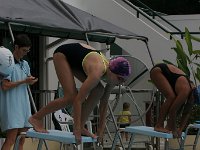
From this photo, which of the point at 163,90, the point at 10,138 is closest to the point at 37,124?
the point at 10,138

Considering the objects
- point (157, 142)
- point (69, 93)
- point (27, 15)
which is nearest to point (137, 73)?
point (157, 142)

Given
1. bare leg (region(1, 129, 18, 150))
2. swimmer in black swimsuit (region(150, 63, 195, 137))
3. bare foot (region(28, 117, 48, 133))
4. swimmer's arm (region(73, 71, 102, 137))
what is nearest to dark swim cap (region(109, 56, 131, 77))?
swimmer's arm (region(73, 71, 102, 137))

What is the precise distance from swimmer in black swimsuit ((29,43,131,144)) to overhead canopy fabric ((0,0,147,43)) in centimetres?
180

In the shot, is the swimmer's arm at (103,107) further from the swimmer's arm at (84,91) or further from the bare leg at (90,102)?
the swimmer's arm at (84,91)

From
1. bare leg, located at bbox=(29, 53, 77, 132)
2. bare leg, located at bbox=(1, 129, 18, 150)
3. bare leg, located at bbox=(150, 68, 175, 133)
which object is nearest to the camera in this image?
bare leg, located at bbox=(29, 53, 77, 132)

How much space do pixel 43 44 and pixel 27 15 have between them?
3.74 m

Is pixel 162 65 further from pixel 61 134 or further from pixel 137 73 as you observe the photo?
pixel 137 73

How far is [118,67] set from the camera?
5391 mm

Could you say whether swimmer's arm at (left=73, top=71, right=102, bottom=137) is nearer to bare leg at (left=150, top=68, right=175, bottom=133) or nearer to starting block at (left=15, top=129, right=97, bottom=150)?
starting block at (left=15, top=129, right=97, bottom=150)

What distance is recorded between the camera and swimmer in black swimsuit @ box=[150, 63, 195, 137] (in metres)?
6.63

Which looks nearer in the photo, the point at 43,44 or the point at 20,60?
the point at 20,60

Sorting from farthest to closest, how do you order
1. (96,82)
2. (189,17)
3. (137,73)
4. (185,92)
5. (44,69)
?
1. (189,17)
2. (44,69)
3. (137,73)
4. (185,92)
5. (96,82)

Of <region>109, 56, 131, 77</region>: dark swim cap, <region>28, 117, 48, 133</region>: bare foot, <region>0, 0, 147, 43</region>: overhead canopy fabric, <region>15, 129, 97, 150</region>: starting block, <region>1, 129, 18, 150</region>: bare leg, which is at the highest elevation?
<region>0, 0, 147, 43</region>: overhead canopy fabric

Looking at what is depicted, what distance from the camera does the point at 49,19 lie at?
7887mm
